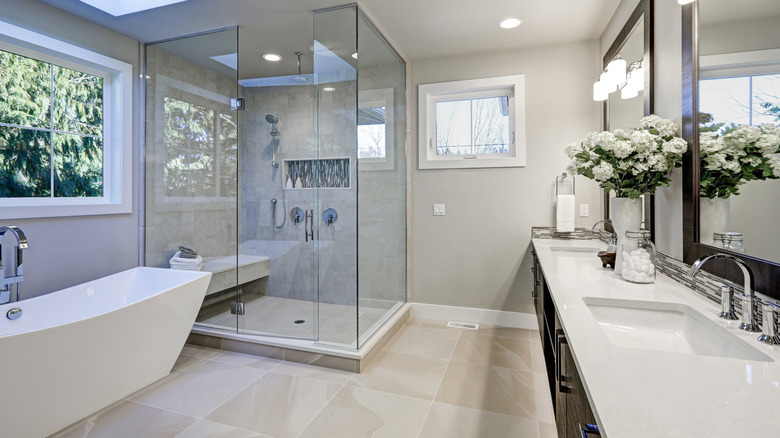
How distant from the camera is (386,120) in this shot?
306 cm

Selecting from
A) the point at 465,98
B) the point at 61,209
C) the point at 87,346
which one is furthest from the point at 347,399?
the point at 465,98

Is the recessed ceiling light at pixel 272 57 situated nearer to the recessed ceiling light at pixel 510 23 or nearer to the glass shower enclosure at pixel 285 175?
the glass shower enclosure at pixel 285 175

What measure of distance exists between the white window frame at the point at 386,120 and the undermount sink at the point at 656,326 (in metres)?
1.85

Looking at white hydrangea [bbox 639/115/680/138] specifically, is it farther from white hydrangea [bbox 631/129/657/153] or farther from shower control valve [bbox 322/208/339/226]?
shower control valve [bbox 322/208/339/226]

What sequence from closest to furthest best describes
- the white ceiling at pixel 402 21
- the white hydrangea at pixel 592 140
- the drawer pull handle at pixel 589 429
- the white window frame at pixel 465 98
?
the drawer pull handle at pixel 589 429
the white hydrangea at pixel 592 140
the white ceiling at pixel 402 21
the white window frame at pixel 465 98

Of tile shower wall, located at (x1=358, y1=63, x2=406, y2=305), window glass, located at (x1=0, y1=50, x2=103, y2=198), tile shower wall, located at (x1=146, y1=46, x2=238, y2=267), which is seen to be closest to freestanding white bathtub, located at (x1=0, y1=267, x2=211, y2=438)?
tile shower wall, located at (x1=146, y1=46, x2=238, y2=267)

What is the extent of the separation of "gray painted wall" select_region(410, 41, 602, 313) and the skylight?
2.16 m

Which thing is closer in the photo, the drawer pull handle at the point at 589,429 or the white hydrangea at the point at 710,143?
the drawer pull handle at the point at 589,429

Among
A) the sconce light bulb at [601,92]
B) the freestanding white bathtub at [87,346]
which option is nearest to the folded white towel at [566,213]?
the sconce light bulb at [601,92]

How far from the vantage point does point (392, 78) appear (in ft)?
10.5

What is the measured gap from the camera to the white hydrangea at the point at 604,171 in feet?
5.35

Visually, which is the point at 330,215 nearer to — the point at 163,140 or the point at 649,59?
the point at 163,140

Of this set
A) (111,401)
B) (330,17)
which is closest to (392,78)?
(330,17)

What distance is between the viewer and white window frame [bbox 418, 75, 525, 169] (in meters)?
3.28
